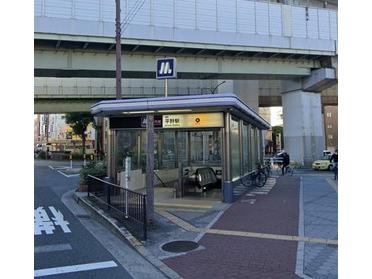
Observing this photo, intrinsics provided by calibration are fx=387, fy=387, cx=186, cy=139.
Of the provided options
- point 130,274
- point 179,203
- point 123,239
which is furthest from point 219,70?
point 130,274

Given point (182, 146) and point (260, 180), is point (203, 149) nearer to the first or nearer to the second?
point (182, 146)

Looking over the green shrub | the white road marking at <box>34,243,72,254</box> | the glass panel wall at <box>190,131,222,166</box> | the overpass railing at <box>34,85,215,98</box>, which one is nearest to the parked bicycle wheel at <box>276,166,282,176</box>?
the overpass railing at <box>34,85,215,98</box>

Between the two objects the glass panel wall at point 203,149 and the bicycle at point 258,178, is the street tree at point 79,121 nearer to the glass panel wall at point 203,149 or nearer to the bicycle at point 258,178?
the glass panel wall at point 203,149

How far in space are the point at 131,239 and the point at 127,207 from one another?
1.72m

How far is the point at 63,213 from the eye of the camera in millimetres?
11266

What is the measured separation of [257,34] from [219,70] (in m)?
3.40

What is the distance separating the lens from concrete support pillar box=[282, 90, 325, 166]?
31547mm

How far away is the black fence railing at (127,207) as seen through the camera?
27.2 feet

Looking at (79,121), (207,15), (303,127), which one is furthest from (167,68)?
(79,121)

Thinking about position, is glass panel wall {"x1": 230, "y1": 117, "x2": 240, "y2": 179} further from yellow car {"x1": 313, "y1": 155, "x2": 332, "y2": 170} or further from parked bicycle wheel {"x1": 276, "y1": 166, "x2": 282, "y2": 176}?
yellow car {"x1": 313, "y1": 155, "x2": 332, "y2": 170}

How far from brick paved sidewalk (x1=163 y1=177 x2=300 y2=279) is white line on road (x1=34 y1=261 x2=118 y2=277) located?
3.26ft

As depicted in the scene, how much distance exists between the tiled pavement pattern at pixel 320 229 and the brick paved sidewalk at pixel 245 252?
268 millimetres

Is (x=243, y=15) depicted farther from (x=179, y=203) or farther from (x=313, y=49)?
(x=179, y=203)

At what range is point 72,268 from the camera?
20.6 ft
